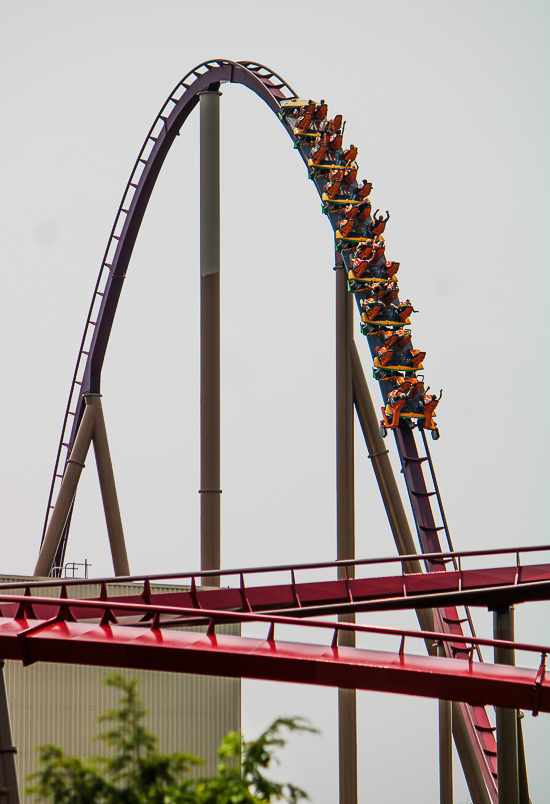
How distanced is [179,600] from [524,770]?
8.75 ft

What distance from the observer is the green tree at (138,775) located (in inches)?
137

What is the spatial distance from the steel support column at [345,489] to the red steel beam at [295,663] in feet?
10.7

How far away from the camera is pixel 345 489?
358 inches

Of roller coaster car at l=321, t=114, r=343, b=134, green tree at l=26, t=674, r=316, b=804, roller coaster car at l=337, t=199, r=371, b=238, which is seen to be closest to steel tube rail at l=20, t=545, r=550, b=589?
green tree at l=26, t=674, r=316, b=804

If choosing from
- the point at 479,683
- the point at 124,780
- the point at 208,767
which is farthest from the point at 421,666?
the point at 124,780

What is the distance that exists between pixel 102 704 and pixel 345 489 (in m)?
2.93

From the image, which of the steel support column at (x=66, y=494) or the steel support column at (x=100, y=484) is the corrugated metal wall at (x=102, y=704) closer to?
the steel support column at (x=66, y=494)

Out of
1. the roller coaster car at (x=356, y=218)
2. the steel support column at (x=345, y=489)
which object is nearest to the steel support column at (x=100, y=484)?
the steel support column at (x=345, y=489)

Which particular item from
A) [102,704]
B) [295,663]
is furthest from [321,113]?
[295,663]

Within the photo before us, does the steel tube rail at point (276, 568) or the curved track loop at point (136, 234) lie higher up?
the curved track loop at point (136, 234)

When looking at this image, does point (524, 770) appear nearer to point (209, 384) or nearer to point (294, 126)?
point (209, 384)

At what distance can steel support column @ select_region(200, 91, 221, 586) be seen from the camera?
9.18 metres

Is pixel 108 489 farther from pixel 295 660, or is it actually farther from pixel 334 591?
pixel 295 660

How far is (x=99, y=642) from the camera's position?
503 cm
